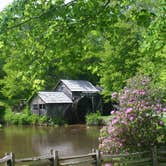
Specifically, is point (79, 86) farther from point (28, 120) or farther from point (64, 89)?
Answer: point (28, 120)

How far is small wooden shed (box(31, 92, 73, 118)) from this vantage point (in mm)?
38281

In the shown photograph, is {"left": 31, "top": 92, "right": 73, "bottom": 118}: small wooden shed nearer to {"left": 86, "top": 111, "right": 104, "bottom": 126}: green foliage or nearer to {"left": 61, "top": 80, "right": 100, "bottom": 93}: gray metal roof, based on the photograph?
{"left": 61, "top": 80, "right": 100, "bottom": 93}: gray metal roof

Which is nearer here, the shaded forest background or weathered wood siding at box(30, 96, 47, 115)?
the shaded forest background

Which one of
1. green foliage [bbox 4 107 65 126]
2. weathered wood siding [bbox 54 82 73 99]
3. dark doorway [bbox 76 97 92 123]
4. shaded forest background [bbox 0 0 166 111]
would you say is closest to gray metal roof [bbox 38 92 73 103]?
weathered wood siding [bbox 54 82 73 99]

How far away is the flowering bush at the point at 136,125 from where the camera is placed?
409 inches

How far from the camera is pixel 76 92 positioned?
40.2m

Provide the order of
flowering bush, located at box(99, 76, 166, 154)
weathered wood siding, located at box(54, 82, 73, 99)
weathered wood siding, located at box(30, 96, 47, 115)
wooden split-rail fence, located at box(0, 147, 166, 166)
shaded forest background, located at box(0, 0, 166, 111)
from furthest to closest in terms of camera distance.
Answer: weathered wood siding, located at box(54, 82, 73, 99)
weathered wood siding, located at box(30, 96, 47, 115)
flowering bush, located at box(99, 76, 166, 154)
wooden split-rail fence, located at box(0, 147, 166, 166)
shaded forest background, located at box(0, 0, 166, 111)

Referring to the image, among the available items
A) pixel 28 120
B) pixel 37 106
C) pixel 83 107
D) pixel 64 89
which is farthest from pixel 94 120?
pixel 37 106

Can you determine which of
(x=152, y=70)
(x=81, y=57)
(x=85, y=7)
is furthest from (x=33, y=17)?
(x=152, y=70)

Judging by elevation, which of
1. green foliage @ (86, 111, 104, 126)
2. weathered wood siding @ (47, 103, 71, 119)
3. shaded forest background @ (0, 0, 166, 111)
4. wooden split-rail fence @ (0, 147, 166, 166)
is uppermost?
shaded forest background @ (0, 0, 166, 111)

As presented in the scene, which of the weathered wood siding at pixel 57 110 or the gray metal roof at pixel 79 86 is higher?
the gray metal roof at pixel 79 86

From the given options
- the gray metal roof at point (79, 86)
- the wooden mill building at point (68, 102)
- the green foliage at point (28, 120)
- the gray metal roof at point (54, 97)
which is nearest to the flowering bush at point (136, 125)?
the green foliage at point (28, 120)

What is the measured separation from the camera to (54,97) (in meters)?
39.3

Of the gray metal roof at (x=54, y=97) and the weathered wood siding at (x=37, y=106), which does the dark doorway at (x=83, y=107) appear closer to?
the gray metal roof at (x=54, y=97)
